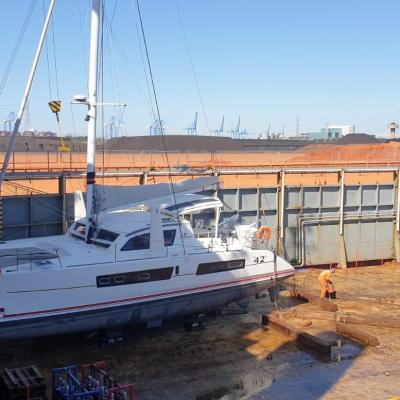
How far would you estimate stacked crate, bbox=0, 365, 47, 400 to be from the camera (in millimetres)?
9297

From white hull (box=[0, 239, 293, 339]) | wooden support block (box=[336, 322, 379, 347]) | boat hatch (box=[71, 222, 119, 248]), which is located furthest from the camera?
boat hatch (box=[71, 222, 119, 248])

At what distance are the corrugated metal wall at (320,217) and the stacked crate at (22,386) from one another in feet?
31.5

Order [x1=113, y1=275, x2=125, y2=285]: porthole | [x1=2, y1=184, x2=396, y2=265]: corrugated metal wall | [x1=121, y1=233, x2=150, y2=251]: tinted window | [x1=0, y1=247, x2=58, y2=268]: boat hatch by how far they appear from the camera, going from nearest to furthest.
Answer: [x1=0, y1=247, x2=58, y2=268]: boat hatch
[x1=113, y1=275, x2=125, y2=285]: porthole
[x1=121, y1=233, x2=150, y2=251]: tinted window
[x1=2, y1=184, x2=396, y2=265]: corrugated metal wall

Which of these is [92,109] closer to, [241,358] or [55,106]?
[55,106]

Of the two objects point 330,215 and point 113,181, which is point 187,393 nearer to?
point 330,215

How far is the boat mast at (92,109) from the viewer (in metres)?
13.6

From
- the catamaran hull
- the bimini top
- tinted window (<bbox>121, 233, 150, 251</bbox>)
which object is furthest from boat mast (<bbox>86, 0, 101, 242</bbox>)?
the catamaran hull

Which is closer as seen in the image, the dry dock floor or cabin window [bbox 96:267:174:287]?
the dry dock floor

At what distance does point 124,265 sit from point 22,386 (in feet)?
12.9

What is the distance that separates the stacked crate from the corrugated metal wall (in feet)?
31.5

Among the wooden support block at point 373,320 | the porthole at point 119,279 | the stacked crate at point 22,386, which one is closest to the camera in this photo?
the stacked crate at point 22,386

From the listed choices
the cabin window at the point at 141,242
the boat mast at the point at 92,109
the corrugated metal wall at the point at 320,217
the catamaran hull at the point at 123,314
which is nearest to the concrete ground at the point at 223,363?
the catamaran hull at the point at 123,314

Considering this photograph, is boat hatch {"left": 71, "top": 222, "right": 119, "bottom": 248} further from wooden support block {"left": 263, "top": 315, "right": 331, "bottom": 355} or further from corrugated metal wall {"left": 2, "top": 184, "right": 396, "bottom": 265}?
corrugated metal wall {"left": 2, "top": 184, "right": 396, "bottom": 265}

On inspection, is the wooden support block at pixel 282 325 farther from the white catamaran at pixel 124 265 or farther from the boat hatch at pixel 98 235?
the boat hatch at pixel 98 235
